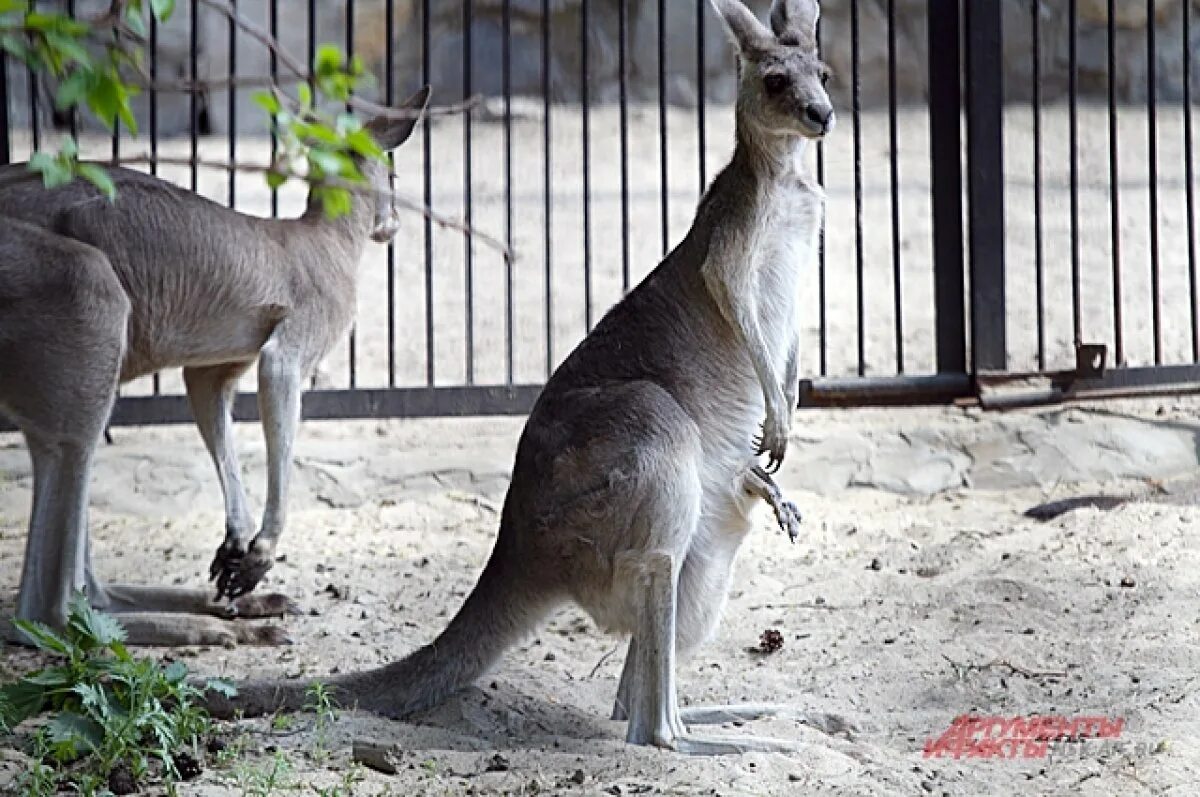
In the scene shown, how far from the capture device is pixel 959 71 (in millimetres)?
7496

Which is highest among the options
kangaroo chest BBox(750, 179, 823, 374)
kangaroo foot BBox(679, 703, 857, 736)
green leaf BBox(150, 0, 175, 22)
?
green leaf BBox(150, 0, 175, 22)

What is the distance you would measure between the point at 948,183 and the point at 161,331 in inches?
146

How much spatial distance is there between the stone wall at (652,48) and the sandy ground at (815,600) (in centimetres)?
550

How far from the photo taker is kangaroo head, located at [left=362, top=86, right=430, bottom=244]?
6.22 metres

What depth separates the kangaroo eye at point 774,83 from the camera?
182 inches

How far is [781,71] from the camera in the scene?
463 cm

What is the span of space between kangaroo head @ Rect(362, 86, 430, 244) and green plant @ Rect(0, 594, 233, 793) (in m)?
2.64

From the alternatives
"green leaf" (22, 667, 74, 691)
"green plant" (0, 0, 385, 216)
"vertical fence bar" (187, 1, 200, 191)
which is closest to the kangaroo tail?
"green leaf" (22, 667, 74, 691)

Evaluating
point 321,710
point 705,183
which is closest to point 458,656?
point 321,710

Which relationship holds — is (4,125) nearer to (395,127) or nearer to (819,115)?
(395,127)

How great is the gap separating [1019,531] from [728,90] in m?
7.15

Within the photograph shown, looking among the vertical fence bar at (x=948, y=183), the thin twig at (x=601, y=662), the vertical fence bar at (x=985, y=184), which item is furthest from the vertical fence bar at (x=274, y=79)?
the vertical fence bar at (x=985, y=184)

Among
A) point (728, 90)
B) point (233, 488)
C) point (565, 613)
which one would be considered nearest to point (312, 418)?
point (233, 488)

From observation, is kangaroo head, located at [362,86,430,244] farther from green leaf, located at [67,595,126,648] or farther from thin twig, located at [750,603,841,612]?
green leaf, located at [67,595,126,648]
